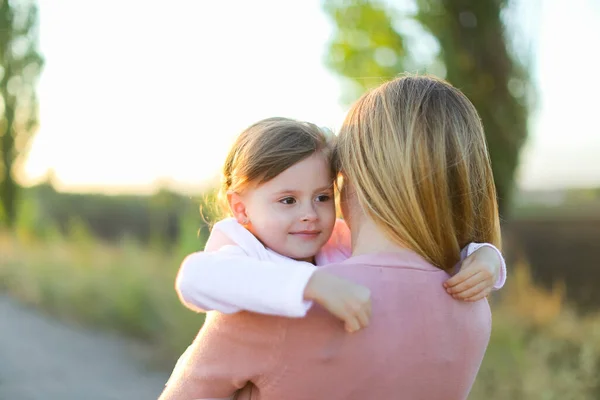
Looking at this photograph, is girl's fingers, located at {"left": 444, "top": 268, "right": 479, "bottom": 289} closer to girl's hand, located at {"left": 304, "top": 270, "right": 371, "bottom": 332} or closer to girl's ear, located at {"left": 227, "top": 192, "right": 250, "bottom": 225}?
girl's hand, located at {"left": 304, "top": 270, "right": 371, "bottom": 332}

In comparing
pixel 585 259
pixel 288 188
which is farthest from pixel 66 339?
pixel 288 188

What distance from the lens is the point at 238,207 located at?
75.1 inches

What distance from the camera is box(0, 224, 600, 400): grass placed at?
4.87 meters

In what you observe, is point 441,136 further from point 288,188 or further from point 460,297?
point 288,188

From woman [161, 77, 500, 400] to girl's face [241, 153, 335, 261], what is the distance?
0.58 feet

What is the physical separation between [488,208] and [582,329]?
443cm

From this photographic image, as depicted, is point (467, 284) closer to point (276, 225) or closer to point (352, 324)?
point (352, 324)

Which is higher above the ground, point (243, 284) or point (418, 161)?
point (418, 161)

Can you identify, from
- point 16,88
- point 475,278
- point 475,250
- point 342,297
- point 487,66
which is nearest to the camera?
point 342,297

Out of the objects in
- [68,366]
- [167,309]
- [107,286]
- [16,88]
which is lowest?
[68,366]

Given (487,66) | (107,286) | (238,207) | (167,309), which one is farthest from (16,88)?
(238,207)

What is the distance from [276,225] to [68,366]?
5337 millimetres

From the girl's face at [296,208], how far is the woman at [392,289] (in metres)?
0.18

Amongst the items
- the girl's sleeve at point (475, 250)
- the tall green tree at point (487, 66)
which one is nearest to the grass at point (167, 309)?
the tall green tree at point (487, 66)
